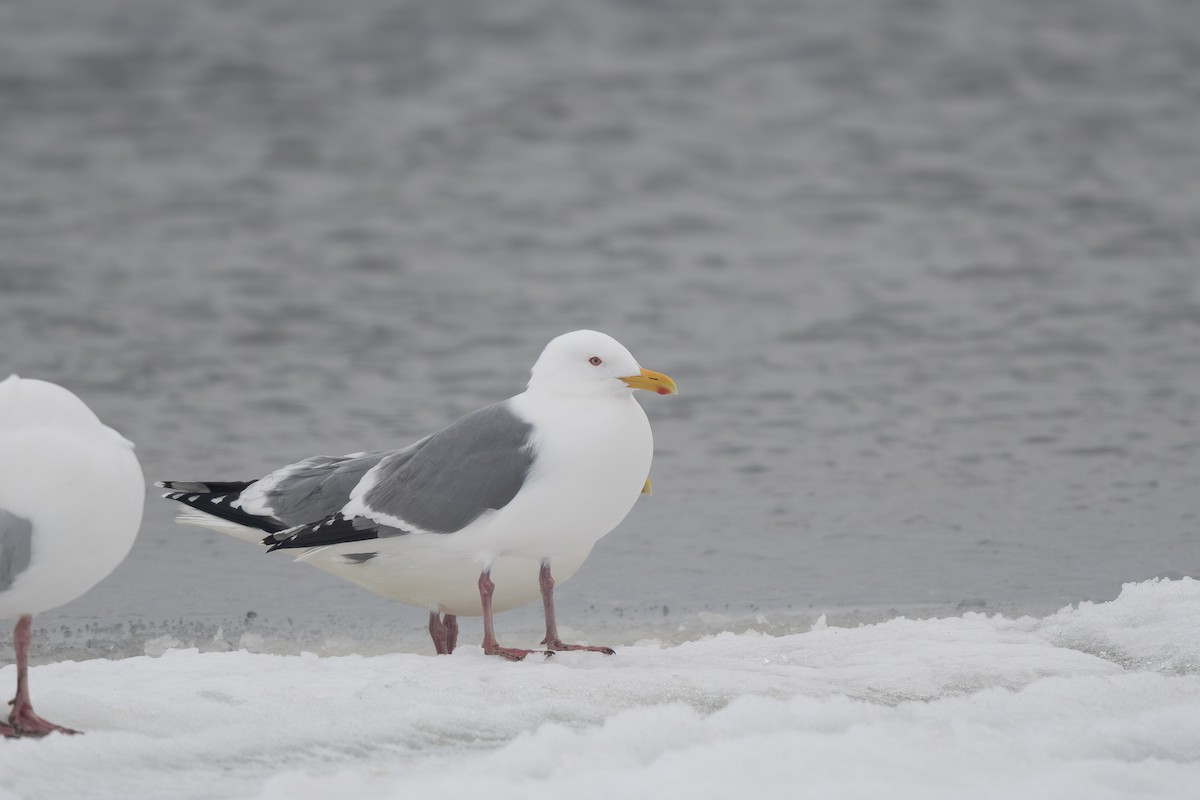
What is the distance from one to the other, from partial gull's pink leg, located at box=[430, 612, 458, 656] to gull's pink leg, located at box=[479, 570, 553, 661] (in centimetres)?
52

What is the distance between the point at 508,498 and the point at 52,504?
1.60m

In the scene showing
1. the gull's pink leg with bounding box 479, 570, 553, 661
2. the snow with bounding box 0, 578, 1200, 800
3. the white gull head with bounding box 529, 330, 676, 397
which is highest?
the white gull head with bounding box 529, 330, 676, 397

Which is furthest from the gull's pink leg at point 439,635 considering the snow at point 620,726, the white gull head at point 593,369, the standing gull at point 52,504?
the standing gull at point 52,504

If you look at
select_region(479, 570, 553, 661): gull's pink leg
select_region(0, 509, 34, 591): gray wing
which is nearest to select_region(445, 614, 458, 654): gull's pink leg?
select_region(479, 570, 553, 661): gull's pink leg

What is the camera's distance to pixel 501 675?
445 centimetres

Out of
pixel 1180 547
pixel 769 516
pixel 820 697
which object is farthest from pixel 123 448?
pixel 1180 547

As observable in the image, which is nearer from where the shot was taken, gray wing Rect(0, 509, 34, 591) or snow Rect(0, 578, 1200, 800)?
snow Rect(0, 578, 1200, 800)

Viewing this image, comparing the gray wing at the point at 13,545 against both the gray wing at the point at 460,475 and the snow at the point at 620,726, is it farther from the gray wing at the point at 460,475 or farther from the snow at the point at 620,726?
the gray wing at the point at 460,475

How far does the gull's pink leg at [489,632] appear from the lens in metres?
4.79

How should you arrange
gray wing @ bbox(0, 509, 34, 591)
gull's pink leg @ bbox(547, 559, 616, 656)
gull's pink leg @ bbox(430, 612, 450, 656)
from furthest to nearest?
gull's pink leg @ bbox(430, 612, 450, 656) < gull's pink leg @ bbox(547, 559, 616, 656) < gray wing @ bbox(0, 509, 34, 591)

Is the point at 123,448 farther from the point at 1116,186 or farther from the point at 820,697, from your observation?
the point at 1116,186

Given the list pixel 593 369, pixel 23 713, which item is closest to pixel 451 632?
pixel 593 369

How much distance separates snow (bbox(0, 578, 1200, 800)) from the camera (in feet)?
11.6

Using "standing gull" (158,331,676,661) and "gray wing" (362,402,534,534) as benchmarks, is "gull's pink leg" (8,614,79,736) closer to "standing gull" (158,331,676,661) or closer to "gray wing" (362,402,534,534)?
"standing gull" (158,331,676,661)
